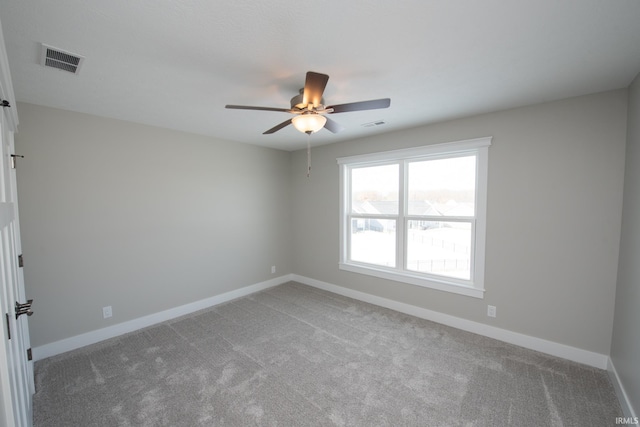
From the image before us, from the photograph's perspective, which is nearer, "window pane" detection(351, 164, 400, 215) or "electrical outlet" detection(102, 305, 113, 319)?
"electrical outlet" detection(102, 305, 113, 319)

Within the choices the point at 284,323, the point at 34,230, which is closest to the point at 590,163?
the point at 284,323

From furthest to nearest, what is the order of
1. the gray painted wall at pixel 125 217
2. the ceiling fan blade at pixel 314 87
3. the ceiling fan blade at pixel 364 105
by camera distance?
the gray painted wall at pixel 125 217
the ceiling fan blade at pixel 364 105
the ceiling fan blade at pixel 314 87

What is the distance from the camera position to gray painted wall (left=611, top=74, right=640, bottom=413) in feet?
6.07

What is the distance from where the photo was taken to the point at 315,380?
231 cm

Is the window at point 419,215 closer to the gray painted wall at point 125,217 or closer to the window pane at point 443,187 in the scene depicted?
the window pane at point 443,187

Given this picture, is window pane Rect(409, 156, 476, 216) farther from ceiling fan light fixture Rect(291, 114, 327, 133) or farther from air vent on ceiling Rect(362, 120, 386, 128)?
ceiling fan light fixture Rect(291, 114, 327, 133)

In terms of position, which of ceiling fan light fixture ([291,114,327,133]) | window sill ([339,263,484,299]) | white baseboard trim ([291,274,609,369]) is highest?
ceiling fan light fixture ([291,114,327,133])

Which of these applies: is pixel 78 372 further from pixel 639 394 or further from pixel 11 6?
pixel 639 394

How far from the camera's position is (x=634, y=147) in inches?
82.2

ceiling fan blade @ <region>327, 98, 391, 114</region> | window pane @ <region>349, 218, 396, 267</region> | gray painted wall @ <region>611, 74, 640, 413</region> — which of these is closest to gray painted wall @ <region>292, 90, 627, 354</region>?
gray painted wall @ <region>611, 74, 640, 413</region>

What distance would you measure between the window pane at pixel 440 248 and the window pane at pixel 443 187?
0.57ft

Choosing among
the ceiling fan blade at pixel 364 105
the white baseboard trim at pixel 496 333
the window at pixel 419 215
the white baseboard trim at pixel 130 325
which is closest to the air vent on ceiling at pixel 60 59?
the ceiling fan blade at pixel 364 105

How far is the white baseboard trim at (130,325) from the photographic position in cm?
269

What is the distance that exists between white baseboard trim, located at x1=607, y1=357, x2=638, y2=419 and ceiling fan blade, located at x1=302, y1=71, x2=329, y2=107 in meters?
3.02
